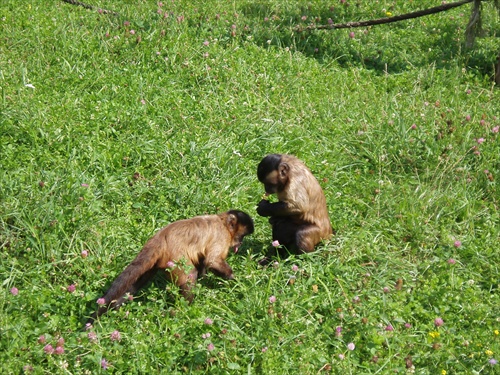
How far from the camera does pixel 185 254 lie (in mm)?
6379

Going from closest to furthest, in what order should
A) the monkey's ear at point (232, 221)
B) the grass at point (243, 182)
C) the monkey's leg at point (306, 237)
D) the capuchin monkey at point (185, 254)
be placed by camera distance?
the grass at point (243, 182) < the capuchin monkey at point (185, 254) < the monkey's ear at point (232, 221) < the monkey's leg at point (306, 237)

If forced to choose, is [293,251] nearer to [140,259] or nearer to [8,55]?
[140,259]

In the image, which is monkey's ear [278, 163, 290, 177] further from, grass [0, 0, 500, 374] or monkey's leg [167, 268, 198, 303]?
monkey's leg [167, 268, 198, 303]

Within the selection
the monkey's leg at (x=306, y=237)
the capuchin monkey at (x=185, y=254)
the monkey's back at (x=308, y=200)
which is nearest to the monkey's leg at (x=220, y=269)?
the capuchin monkey at (x=185, y=254)

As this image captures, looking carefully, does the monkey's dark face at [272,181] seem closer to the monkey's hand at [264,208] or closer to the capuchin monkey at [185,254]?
the monkey's hand at [264,208]

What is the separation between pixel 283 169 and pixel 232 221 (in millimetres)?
767

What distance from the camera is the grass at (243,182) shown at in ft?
19.6

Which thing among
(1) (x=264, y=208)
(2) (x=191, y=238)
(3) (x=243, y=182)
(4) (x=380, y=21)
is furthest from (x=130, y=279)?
(4) (x=380, y=21)

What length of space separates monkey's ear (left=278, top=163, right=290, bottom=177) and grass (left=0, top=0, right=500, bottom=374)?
73 centimetres

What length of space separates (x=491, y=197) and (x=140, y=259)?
4365 mm

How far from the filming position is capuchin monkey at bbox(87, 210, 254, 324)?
610cm

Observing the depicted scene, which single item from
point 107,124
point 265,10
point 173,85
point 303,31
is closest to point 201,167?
point 107,124

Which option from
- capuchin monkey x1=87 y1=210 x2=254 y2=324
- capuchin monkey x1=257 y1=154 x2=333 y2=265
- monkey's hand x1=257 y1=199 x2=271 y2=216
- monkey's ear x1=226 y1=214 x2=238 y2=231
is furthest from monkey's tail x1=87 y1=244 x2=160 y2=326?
monkey's hand x1=257 y1=199 x2=271 y2=216

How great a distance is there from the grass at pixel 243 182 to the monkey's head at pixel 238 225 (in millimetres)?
188
